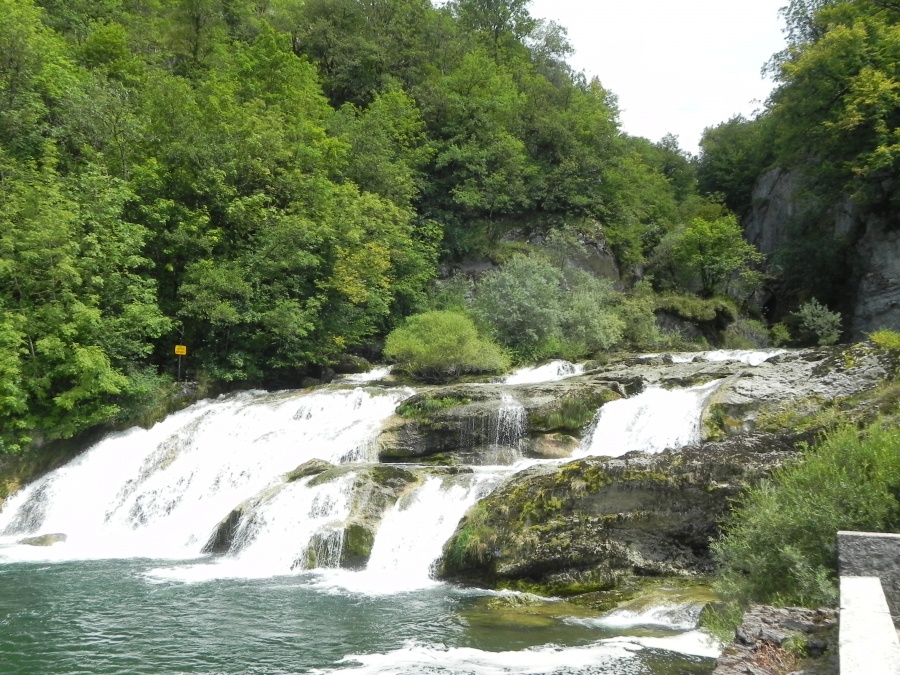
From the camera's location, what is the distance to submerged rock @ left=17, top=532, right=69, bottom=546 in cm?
1426

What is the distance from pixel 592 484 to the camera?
35.8 feet

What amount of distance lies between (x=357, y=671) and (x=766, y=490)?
16.5 feet

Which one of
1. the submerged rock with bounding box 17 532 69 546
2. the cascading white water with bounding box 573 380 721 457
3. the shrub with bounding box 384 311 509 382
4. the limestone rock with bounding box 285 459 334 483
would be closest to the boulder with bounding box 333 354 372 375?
the shrub with bounding box 384 311 509 382

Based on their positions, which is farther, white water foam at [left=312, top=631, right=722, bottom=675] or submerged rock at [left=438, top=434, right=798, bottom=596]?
submerged rock at [left=438, top=434, right=798, bottom=596]

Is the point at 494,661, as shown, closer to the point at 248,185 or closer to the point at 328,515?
the point at 328,515

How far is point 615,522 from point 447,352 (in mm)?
11395

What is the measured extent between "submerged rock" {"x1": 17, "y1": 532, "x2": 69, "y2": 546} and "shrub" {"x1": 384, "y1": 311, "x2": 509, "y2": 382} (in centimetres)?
1089

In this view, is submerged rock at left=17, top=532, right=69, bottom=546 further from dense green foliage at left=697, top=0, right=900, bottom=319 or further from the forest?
dense green foliage at left=697, top=0, right=900, bottom=319

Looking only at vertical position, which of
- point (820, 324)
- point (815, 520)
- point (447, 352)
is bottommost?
point (815, 520)

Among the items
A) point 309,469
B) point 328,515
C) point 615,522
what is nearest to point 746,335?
point 615,522

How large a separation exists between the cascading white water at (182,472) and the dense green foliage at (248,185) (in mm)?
1460

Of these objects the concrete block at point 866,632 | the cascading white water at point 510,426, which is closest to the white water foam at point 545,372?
the cascading white water at point 510,426

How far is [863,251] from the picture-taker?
27.6 meters

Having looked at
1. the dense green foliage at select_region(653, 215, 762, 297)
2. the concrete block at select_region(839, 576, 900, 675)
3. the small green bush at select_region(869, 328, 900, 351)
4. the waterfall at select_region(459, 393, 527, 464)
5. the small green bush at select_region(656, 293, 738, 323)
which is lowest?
the concrete block at select_region(839, 576, 900, 675)
